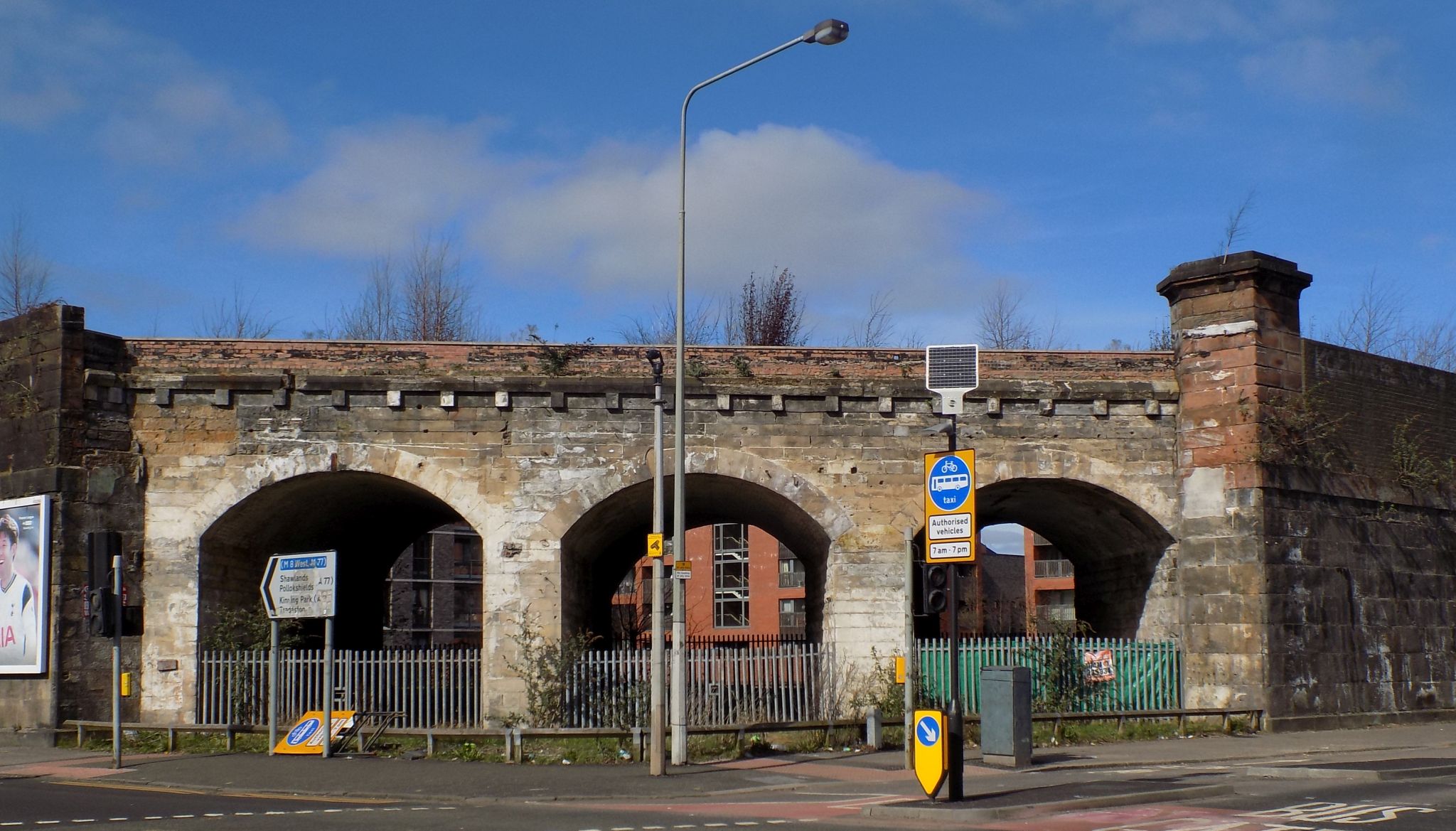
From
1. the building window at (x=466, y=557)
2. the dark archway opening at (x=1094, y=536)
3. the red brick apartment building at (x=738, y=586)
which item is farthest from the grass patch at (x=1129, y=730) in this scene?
the building window at (x=466, y=557)

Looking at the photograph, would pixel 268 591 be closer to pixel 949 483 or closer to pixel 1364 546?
pixel 949 483

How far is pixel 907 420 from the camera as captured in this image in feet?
74.7

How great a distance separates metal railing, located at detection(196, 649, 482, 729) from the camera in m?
21.1

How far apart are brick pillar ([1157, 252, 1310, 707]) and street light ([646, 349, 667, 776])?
31.7ft

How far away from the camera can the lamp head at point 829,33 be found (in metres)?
15.9

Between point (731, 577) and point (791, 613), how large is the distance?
198 inches

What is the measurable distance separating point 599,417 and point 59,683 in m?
9.30

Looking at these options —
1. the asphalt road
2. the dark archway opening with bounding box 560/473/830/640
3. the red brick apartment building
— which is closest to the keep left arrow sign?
the dark archway opening with bounding box 560/473/830/640

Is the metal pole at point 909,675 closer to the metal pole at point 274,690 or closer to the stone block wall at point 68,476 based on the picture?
the metal pole at point 274,690

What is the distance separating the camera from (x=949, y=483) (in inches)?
577

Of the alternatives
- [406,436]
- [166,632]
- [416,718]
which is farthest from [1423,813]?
[166,632]

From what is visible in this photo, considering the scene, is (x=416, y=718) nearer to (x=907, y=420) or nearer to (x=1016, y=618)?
(x=907, y=420)

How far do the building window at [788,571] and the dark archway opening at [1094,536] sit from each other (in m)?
41.5

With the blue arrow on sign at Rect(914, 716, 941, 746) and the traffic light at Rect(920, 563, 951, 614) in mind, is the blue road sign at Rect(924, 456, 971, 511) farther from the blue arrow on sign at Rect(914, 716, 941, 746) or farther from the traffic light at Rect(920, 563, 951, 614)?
the blue arrow on sign at Rect(914, 716, 941, 746)
